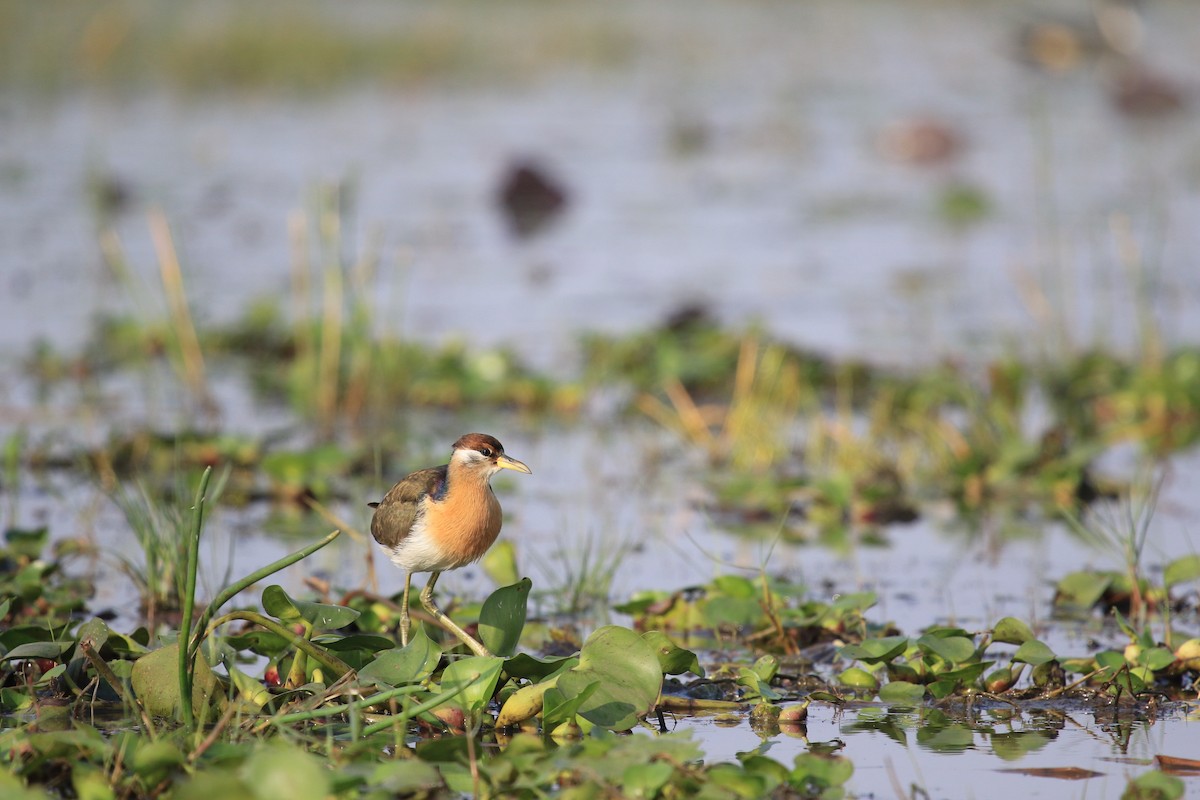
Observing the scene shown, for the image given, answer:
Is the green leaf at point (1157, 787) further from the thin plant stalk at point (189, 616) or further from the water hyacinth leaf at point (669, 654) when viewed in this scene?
the thin plant stalk at point (189, 616)

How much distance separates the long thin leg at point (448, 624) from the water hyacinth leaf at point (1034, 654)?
52.6 inches

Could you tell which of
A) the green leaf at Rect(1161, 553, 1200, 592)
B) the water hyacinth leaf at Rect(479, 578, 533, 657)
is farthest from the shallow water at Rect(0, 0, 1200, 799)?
the water hyacinth leaf at Rect(479, 578, 533, 657)

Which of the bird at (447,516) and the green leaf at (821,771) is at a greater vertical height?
the bird at (447,516)

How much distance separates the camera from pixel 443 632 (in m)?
4.84

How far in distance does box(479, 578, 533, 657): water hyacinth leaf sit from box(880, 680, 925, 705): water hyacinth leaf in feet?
3.19

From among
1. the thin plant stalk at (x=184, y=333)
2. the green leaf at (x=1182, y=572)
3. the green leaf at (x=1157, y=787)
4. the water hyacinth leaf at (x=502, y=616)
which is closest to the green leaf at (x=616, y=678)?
the water hyacinth leaf at (x=502, y=616)

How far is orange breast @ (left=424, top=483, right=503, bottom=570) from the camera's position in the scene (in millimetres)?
4363

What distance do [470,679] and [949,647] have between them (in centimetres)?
125

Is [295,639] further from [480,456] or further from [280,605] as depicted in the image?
[480,456]

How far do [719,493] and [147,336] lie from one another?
3.42 m

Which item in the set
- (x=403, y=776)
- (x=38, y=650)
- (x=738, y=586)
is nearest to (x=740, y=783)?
(x=403, y=776)

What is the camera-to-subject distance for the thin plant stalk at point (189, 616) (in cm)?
357

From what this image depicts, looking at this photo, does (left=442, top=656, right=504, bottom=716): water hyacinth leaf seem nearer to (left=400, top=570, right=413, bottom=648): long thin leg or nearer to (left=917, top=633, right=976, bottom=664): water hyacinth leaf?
(left=400, top=570, right=413, bottom=648): long thin leg

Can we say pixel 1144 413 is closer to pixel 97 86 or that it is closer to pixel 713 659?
pixel 713 659
